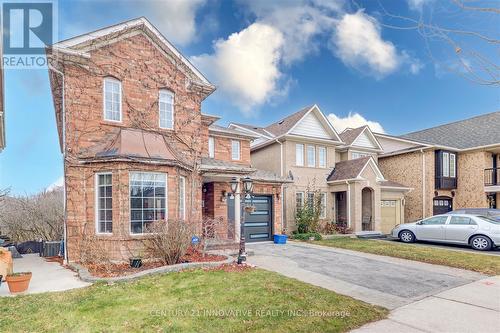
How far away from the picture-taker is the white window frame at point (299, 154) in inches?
729

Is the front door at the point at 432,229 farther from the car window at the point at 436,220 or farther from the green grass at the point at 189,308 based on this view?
the green grass at the point at 189,308

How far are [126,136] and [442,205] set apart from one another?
74.3 ft

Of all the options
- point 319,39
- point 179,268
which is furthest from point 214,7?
point 179,268

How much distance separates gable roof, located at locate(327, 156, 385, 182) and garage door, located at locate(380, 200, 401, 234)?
265 cm

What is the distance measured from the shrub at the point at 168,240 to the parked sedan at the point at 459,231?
12620 millimetres

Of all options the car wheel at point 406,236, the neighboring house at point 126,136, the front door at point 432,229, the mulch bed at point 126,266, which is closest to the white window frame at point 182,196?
the neighboring house at point 126,136

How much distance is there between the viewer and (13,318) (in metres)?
5.14

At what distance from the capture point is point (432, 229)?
1462 cm

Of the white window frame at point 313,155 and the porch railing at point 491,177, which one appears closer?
the white window frame at point 313,155

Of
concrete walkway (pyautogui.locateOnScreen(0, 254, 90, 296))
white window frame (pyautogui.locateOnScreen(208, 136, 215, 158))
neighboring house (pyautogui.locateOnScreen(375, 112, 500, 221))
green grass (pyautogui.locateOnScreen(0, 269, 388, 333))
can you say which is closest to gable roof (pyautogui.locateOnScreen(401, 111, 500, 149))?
neighboring house (pyautogui.locateOnScreen(375, 112, 500, 221))

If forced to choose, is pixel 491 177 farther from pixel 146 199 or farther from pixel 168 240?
pixel 146 199

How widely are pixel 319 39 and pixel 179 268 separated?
11514 mm

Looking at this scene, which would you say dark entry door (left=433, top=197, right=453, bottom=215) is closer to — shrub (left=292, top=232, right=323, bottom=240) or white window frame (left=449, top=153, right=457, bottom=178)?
white window frame (left=449, top=153, right=457, bottom=178)

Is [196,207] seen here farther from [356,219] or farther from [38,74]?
[356,219]
